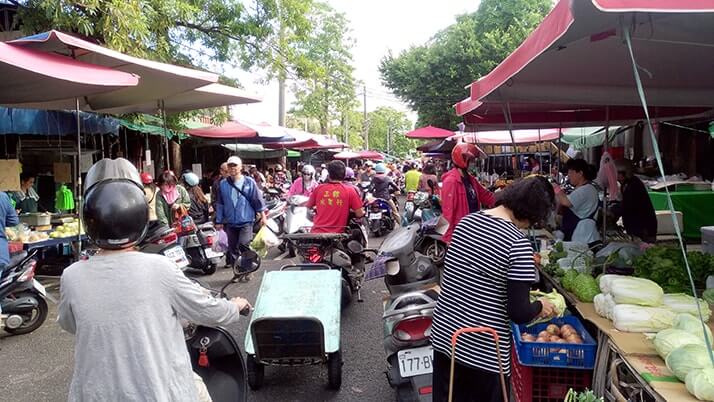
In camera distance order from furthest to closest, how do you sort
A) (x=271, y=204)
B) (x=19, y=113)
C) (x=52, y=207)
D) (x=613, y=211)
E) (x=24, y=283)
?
(x=271, y=204) → (x=52, y=207) → (x=19, y=113) → (x=613, y=211) → (x=24, y=283)

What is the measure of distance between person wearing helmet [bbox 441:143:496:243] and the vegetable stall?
110 cm

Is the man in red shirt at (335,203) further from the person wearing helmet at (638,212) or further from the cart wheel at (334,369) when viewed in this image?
the person wearing helmet at (638,212)

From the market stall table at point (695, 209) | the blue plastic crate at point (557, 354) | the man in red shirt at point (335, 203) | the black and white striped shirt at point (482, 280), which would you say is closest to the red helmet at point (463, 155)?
the man in red shirt at point (335, 203)

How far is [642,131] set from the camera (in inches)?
510

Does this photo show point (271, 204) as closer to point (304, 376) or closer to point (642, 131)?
point (304, 376)

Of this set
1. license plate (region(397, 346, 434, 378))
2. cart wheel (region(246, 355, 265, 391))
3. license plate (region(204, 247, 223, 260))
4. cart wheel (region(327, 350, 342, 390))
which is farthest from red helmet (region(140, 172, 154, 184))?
license plate (region(397, 346, 434, 378))

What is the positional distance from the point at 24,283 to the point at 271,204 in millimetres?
6404

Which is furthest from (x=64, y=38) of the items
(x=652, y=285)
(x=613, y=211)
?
(x=613, y=211)

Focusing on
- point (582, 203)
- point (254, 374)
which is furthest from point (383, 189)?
point (254, 374)

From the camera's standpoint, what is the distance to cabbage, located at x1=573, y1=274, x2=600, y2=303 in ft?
12.0

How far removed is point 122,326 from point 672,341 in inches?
96.6

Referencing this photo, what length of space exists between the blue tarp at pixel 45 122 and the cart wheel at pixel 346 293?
19.3 feet

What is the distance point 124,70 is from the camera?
5555 mm

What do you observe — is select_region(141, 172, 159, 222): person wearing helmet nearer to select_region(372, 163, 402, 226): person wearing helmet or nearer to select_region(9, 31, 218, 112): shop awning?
select_region(9, 31, 218, 112): shop awning
